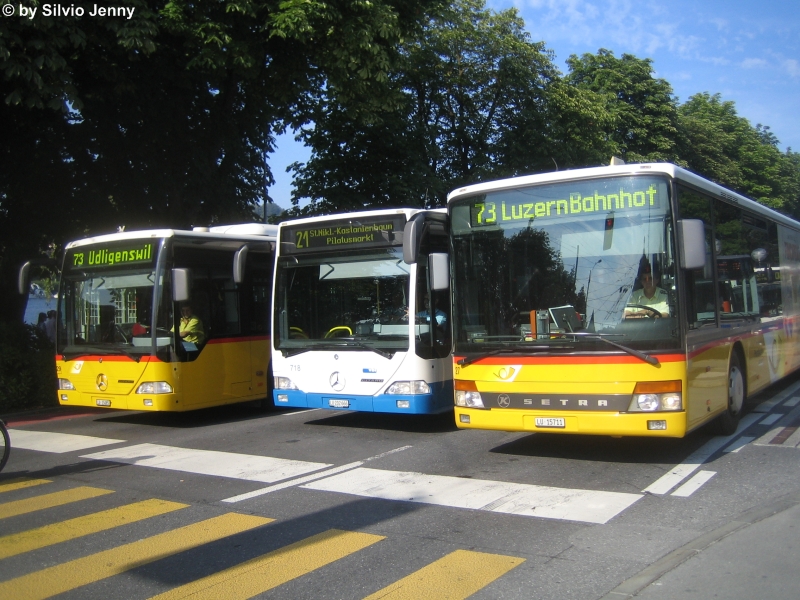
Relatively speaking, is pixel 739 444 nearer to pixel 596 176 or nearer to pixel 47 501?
pixel 596 176

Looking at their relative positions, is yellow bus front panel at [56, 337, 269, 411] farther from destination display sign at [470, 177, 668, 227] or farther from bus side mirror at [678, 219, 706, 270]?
bus side mirror at [678, 219, 706, 270]

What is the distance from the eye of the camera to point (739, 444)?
9.27 metres

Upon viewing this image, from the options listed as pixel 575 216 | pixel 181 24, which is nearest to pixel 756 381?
pixel 575 216

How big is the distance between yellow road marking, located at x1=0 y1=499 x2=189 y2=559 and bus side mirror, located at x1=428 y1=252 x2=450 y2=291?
11.8 feet

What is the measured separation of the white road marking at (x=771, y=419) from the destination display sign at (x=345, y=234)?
532 centimetres

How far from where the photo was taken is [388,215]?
10859 mm

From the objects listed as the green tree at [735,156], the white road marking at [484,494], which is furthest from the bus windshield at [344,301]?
the green tree at [735,156]

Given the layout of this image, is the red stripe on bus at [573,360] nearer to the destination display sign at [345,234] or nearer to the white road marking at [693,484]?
the white road marking at [693,484]

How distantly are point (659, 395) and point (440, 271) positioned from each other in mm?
2795

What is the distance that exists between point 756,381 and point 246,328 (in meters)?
7.68

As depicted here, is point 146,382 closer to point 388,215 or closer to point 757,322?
point 388,215

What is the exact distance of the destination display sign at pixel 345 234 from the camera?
35.6 ft

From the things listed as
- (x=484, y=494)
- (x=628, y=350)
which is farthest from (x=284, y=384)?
(x=628, y=350)

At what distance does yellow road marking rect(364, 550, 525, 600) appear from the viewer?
16.2 ft
